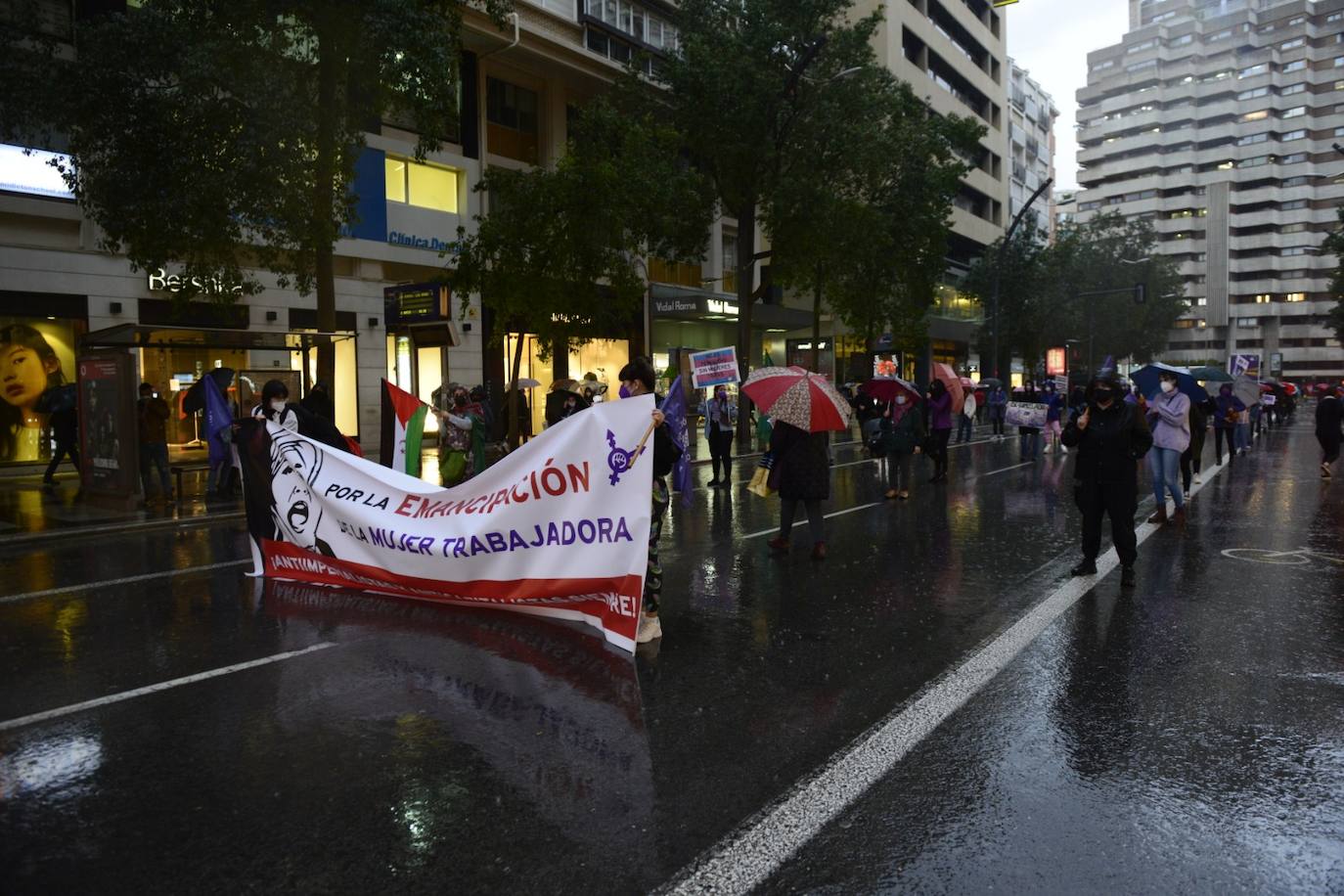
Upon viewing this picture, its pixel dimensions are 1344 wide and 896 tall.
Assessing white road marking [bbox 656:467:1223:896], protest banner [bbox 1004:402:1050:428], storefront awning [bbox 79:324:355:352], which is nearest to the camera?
white road marking [bbox 656:467:1223:896]

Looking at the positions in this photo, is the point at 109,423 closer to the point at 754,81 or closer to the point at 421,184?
the point at 421,184

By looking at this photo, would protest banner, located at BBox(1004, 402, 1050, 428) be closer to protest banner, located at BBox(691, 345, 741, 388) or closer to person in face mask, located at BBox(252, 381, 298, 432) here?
protest banner, located at BBox(691, 345, 741, 388)

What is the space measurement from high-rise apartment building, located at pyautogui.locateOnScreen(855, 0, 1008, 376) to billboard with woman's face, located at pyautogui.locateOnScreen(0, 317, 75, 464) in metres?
40.0

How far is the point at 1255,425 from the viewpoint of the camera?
103 feet

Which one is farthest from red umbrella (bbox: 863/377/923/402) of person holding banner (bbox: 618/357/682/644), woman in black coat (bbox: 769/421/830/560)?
person holding banner (bbox: 618/357/682/644)

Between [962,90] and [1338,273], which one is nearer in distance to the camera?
[1338,273]

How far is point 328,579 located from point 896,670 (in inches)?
192

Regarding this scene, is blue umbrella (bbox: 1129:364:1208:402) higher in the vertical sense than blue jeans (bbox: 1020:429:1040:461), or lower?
higher

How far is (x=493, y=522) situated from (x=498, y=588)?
0.49 m

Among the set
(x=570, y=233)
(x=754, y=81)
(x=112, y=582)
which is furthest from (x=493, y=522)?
(x=754, y=81)

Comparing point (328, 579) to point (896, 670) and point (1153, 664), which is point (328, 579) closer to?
point (896, 670)

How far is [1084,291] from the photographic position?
181 feet

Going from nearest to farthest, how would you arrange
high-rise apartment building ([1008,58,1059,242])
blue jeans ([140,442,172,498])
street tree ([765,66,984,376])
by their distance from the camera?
1. blue jeans ([140,442,172,498])
2. street tree ([765,66,984,376])
3. high-rise apartment building ([1008,58,1059,242])

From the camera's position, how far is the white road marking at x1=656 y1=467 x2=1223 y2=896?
3.36 metres
